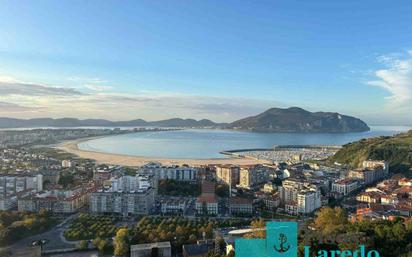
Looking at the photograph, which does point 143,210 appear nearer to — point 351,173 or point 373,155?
point 351,173

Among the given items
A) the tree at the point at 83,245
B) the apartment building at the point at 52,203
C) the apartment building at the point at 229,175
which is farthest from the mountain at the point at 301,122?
the tree at the point at 83,245

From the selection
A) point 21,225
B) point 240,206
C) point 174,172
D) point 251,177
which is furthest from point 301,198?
point 21,225

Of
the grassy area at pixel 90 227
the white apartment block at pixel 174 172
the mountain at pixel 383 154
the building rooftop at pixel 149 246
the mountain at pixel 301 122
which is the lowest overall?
the grassy area at pixel 90 227

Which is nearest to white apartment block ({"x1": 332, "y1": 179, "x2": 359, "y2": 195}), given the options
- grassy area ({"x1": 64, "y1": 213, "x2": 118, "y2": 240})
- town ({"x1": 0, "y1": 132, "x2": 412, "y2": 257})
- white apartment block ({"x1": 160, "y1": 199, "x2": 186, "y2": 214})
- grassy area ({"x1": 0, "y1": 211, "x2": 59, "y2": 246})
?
town ({"x1": 0, "y1": 132, "x2": 412, "y2": 257})

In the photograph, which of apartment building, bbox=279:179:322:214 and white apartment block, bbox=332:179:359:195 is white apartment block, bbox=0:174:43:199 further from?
white apartment block, bbox=332:179:359:195

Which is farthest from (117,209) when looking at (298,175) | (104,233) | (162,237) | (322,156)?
(322,156)

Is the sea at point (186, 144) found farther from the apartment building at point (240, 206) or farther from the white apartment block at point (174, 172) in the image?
the apartment building at point (240, 206)

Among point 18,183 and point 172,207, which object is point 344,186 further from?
point 18,183
